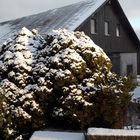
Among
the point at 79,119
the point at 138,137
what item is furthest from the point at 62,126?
the point at 138,137

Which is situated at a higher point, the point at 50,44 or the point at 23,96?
the point at 50,44

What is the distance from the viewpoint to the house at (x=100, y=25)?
27.1m

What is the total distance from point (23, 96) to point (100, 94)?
55.9 inches

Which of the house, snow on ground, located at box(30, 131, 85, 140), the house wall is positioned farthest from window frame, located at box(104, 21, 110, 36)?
snow on ground, located at box(30, 131, 85, 140)

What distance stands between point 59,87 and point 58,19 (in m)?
19.9

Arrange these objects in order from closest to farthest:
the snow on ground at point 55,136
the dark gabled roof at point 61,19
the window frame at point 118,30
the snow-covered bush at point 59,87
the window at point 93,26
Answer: the snow on ground at point 55,136 → the snow-covered bush at point 59,87 → the dark gabled roof at point 61,19 → the window at point 93,26 → the window frame at point 118,30

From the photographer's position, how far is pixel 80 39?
971 centimetres

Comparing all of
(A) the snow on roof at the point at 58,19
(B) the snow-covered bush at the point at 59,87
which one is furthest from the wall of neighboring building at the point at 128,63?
(B) the snow-covered bush at the point at 59,87

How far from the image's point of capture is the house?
27.1m

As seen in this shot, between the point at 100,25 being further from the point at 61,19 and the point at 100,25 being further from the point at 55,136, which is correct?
the point at 55,136

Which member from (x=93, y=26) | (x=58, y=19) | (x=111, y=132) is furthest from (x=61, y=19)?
(x=111, y=132)

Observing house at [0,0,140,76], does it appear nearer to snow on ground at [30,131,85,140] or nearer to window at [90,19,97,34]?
window at [90,19,97,34]

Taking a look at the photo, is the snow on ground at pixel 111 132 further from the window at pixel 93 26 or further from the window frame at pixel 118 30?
the window frame at pixel 118 30

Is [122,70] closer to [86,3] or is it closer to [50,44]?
[86,3]
